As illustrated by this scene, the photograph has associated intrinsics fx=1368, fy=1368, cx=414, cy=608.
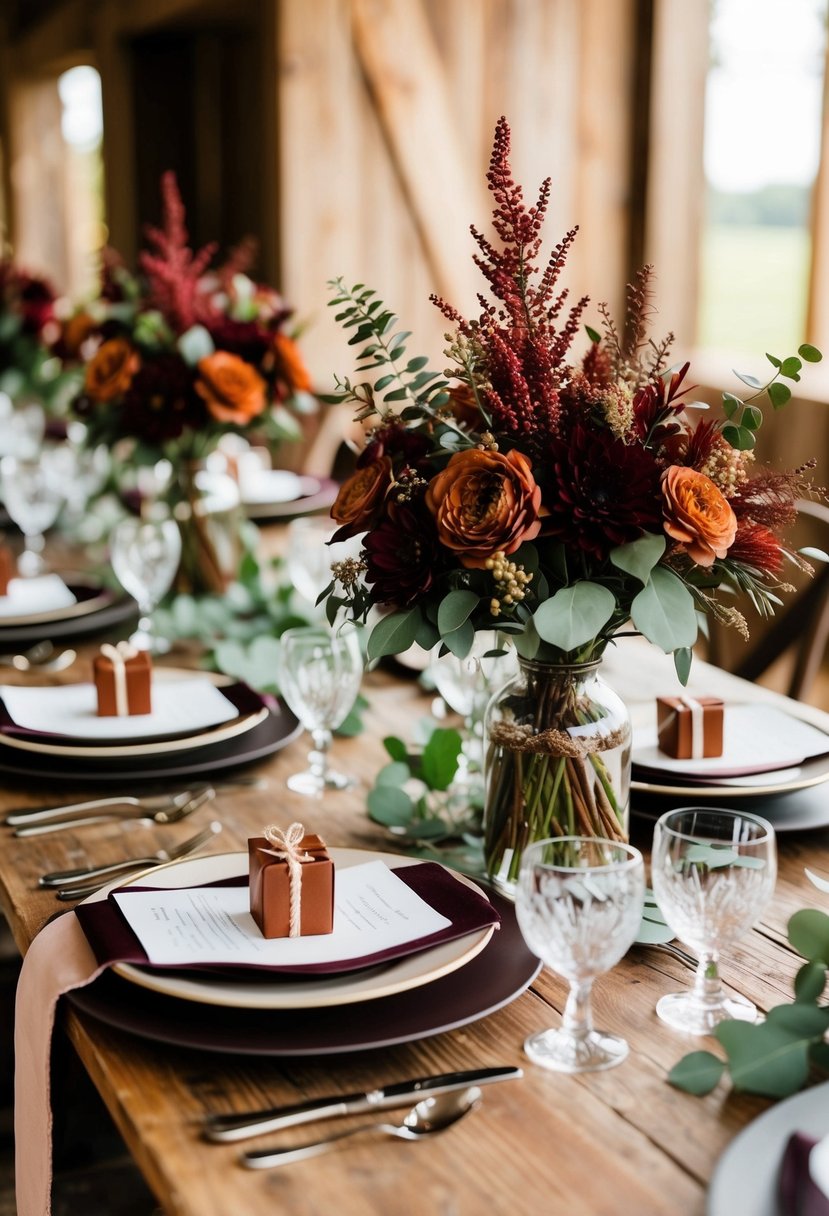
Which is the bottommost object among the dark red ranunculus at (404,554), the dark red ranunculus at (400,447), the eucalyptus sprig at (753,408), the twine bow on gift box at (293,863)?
the twine bow on gift box at (293,863)

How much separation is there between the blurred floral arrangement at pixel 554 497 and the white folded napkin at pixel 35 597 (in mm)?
1072

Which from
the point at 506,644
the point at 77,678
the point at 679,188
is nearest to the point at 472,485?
the point at 506,644

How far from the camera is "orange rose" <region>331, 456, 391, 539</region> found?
3.78 feet

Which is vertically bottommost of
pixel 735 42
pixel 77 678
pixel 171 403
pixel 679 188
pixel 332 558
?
pixel 77 678

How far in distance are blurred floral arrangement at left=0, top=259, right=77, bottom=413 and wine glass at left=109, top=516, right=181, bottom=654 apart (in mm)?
1634

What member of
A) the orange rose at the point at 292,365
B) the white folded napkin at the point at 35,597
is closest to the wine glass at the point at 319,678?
the white folded napkin at the point at 35,597

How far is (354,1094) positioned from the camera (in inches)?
35.5

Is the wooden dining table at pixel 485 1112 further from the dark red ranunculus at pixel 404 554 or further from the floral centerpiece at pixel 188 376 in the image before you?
the floral centerpiece at pixel 188 376

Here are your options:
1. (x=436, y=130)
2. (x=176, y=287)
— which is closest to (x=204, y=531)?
(x=176, y=287)

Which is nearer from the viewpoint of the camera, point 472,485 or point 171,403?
point 472,485

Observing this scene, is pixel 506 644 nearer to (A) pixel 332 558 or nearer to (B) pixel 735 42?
(A) pixel 332 558

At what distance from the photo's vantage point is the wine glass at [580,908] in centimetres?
89

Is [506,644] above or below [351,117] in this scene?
below

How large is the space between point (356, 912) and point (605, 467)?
1.32 feet
